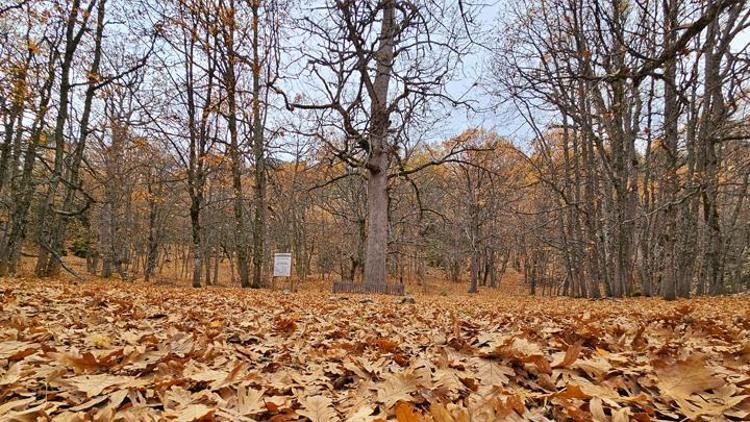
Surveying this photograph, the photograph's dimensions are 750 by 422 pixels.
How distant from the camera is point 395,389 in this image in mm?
1468

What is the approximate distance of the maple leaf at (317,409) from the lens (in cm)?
124

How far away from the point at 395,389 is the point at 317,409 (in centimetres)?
32

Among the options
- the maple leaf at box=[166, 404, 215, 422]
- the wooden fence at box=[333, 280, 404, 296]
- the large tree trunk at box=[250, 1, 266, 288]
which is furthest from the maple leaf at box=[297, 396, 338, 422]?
the large tree trunk at box=[250, 1, 266, 288]

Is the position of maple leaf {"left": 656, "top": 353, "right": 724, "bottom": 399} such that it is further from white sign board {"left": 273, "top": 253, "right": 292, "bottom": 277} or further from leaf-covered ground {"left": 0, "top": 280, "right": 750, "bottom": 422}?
white sign board {"left": 273, "top": 253, "right": 292, "bottom": 277}

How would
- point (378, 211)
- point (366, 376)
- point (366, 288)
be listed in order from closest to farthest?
point (366, 376) < point (366, 288) < point (378, 211)

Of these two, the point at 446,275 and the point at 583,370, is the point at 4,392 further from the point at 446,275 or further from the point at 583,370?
the point at 446,275

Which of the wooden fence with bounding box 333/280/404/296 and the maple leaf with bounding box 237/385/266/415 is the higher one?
the maple leaf with bounding box 237/385/266/415

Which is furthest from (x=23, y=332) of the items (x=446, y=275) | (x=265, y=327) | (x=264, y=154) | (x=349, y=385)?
(x=446, y=275)

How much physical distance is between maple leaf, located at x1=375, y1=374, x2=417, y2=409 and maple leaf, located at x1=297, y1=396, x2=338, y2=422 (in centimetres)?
19

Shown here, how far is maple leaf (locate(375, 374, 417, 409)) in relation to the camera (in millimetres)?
1376

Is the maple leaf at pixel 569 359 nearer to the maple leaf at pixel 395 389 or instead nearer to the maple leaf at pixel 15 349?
the maple leaf at pixel 395 389

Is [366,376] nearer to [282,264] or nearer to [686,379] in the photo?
[686,379]

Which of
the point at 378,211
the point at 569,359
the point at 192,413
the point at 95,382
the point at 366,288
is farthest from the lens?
the point at 378,211

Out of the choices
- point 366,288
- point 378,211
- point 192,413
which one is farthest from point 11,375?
point 378,211
